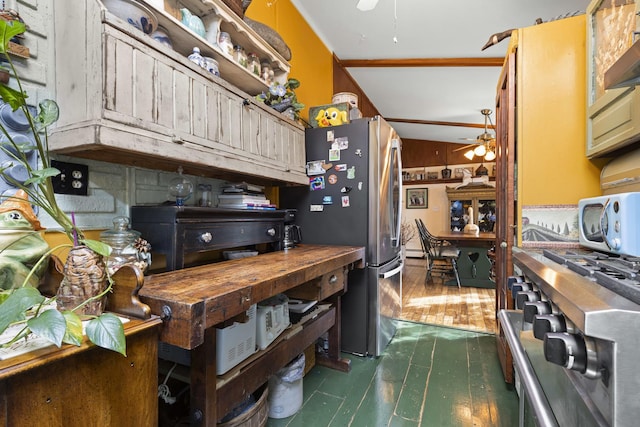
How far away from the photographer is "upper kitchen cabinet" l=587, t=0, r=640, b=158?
119cm

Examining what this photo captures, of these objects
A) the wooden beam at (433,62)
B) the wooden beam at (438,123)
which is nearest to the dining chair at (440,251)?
the wooden beam at (438,123)

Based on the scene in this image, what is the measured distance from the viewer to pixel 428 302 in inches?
149

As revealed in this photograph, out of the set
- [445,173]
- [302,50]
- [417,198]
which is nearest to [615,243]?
[302,50]

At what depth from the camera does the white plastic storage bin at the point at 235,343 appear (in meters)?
1.13

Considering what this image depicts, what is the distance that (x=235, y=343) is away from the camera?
1188 millimetres

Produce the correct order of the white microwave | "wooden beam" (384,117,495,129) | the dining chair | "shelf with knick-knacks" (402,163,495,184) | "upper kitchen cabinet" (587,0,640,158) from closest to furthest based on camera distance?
the white microwave
"upper kitchen cabinet" (587,0,640,158)
the dining chair
"wooden beam" (384,117,495,129)
"shelf with knick-knacks" (402,163,495,184)

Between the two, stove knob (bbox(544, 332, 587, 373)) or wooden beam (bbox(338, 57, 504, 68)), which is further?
wooden beam (bbox(338, 57, 504, 68))

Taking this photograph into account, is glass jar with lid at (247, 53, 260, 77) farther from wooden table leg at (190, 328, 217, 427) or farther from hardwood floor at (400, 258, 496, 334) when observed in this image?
hardwood floor at (400, 258, 496, 334)

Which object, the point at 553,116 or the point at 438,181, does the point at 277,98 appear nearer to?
the point at 553,116

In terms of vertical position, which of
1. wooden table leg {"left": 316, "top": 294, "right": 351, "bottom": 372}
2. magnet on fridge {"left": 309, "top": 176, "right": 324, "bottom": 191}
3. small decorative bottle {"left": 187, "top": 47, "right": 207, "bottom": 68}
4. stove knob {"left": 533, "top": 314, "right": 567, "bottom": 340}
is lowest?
wooden table leg {"left": 316, "top": 294, "right": 351, "bottom": 372}

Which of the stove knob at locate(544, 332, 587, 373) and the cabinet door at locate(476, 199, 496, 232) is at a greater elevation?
the cabinet door at locate(476, 199, 496, 232)

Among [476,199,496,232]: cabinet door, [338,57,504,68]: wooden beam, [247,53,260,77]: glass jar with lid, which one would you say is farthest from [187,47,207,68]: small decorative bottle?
[476,199,496,232]: cabinet door

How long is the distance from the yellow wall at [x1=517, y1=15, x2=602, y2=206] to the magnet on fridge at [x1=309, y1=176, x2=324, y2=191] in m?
1.33

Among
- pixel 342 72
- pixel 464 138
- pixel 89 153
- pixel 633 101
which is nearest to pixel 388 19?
pixel 342 72
